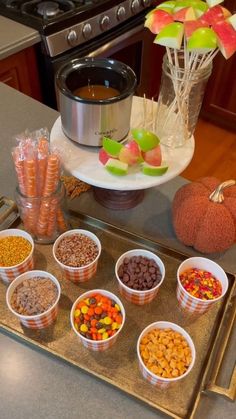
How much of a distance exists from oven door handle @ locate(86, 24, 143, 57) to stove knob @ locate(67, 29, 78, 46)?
0.10 m

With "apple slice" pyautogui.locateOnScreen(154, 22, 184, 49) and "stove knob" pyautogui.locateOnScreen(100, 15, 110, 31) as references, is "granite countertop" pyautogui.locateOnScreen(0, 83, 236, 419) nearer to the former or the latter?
"apple slice" pyautogui.locateOnScreen(154, 22, 184, 49)

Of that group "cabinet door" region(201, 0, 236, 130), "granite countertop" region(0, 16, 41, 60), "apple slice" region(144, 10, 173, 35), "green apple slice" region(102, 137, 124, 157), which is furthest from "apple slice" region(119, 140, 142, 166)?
"cabinet door" region(201, 0, 236, 130)

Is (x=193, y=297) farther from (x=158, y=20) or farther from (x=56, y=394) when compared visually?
(x=158, y=20)

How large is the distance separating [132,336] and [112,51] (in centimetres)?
A: 151

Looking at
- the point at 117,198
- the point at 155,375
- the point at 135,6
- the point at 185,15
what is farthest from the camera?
the point at 135,6

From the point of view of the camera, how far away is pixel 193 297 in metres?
0.68

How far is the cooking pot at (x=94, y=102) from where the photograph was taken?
2.45 ft

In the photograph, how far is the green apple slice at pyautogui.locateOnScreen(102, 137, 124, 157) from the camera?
75 centimetres

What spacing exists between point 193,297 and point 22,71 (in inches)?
50.7

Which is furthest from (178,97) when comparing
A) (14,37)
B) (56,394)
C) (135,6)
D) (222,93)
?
(222,93)

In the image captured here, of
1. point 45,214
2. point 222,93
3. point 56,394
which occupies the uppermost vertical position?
point 45,214

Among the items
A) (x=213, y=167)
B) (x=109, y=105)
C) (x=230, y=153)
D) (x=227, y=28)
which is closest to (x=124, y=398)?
(x=109, y=105)

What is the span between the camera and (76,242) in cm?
78

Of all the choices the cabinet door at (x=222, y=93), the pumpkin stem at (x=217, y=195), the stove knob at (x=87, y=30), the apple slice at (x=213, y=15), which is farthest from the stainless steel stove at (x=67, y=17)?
the pumpkin stem at (x=217, y=195)
